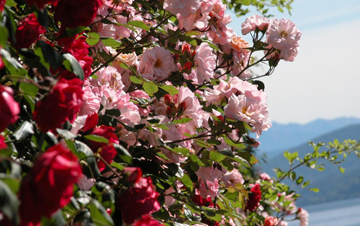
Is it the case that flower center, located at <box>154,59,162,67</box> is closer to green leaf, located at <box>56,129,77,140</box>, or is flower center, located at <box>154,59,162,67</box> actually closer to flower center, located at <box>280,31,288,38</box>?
flower center, located at <box>280,31,288,38</box>

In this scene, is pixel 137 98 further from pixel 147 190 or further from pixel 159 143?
pixel 147 190

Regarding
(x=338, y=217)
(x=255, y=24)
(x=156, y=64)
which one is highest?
(x=338, y=217)

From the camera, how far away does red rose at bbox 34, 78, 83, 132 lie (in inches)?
29.2

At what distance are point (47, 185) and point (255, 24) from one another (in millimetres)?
1492

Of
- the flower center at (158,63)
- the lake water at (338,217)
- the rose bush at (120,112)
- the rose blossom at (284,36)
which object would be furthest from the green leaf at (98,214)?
the lake water at (338,217)

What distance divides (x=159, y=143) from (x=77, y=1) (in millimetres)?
525

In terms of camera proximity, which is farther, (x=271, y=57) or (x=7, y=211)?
(x=271, y=57)

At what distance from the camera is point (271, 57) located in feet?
6.40

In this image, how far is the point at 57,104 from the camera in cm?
75

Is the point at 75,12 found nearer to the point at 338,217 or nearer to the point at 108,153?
the point at 108,153

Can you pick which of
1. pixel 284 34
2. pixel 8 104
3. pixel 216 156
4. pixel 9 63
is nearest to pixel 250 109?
pixel 216 156

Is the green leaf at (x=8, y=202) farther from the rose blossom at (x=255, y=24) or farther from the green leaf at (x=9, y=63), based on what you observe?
the rose blossom at (x=255, y=24)

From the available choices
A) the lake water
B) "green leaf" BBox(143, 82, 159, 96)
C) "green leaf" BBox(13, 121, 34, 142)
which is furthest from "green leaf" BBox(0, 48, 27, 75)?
the lake water

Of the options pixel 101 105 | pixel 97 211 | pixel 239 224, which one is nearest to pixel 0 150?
pixel 97 211
